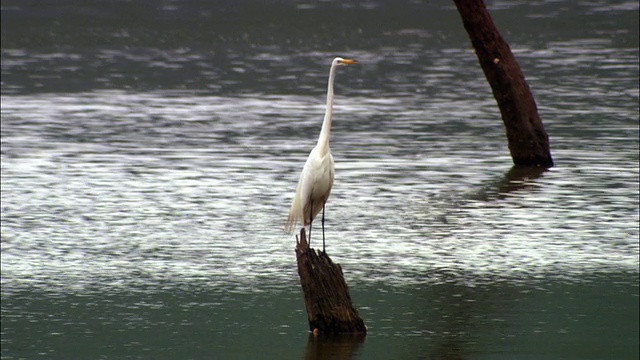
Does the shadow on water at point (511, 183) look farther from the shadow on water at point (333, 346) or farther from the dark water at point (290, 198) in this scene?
the shadow on water at point (333, 346)

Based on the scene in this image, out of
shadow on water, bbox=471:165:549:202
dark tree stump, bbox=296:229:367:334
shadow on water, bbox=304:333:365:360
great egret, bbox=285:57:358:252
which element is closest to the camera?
shadow on water, bbox=304:333:365:360

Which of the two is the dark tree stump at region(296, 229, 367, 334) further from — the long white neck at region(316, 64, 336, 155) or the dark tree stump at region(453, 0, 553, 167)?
the dark tree stump at region(453, 0, 553, 167)

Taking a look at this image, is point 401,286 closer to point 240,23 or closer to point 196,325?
point 196,325

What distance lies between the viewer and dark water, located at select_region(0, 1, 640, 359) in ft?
29.7

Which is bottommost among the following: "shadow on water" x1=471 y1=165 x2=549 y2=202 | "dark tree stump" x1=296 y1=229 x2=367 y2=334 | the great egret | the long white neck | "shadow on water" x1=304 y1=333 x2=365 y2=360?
"shadow on water" x1=471 y1=165 x2=549 y2=202

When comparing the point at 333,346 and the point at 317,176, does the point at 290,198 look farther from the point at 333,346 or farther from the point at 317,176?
the point at 333,346

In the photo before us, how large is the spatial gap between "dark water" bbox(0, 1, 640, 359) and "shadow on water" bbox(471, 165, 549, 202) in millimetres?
32

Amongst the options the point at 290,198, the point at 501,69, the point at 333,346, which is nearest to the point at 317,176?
the point at 333,346

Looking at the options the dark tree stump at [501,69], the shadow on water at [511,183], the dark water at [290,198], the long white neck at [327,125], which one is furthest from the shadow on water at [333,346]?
the dark tree stump at [501,69]

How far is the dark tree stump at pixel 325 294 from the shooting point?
8523mm

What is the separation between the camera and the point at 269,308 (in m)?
9.49

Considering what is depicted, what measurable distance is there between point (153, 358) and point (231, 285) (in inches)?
68.3

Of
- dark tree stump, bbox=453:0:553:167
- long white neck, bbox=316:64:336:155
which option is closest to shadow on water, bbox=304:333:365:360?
long white neck, bbox=316:64:336:155

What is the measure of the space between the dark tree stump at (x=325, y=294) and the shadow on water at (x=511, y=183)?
481 cm
